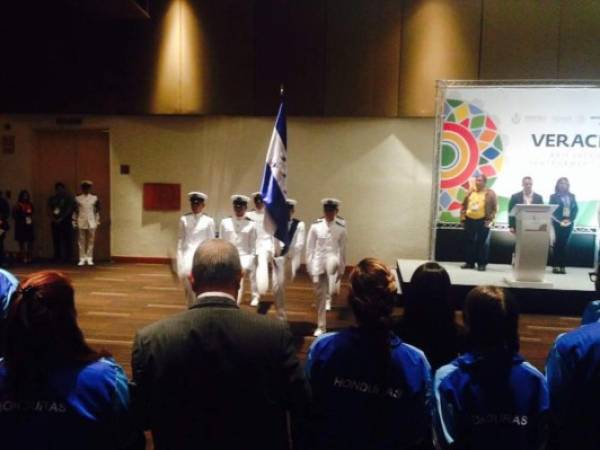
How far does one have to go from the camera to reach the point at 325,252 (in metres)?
5.91

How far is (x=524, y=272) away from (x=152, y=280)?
520 cm

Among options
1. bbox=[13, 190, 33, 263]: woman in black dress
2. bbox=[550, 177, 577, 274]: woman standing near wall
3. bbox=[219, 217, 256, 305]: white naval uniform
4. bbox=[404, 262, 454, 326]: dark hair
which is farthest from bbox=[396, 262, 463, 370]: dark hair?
bbox=[13, 190, 33, 263]: woman in black dress

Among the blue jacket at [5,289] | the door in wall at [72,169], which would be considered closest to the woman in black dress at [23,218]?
the door in wall at [72,169]

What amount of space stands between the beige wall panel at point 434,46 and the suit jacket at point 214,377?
7609 millimetres

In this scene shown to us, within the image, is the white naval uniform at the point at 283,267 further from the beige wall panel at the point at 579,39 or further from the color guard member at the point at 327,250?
the beige wall panel at the point at 579,39

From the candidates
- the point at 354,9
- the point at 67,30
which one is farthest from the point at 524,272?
the point at 67,30

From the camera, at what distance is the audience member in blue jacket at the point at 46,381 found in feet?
4.72

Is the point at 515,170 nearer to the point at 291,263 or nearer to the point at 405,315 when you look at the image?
the point at 291,263

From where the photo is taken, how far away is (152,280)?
809 cm

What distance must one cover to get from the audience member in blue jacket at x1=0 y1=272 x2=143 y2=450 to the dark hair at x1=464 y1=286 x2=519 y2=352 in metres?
1.11

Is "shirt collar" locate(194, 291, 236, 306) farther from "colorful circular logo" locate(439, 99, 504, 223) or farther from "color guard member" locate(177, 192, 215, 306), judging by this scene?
"colorful circular logo" locate(439, 99, 504, 223)

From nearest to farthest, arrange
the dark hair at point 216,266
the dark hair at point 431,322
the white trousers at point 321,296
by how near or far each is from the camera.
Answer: the dark hair at point 216,266 < the dark hair at point 431,322 < the white trousers at point 321,296

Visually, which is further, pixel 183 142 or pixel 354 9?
pixel 183 142

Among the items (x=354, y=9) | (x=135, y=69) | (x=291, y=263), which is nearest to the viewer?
(x=291, y=263)
